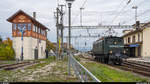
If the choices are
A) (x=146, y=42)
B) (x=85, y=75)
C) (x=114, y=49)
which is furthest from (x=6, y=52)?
(x=146, y=42)

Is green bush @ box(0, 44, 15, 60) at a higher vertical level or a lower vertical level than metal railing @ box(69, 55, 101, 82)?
lower

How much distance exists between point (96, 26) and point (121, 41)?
13.7 metres

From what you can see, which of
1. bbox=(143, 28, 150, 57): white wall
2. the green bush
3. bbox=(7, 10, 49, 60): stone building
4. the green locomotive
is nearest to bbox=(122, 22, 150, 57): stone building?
bbox=(143, 28, 150, 57): white wall

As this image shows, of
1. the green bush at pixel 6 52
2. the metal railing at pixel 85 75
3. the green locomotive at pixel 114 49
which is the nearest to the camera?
the metal railing at pixel 85 75

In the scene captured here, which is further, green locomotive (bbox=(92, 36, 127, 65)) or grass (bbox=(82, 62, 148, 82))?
green locomotive (bbox=(92, 36, 127, 65))

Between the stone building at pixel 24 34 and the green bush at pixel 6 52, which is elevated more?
the stone building at pixel 24 34

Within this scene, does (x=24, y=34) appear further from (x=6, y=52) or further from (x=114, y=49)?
(x=114, y=49)

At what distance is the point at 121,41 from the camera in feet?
67.1

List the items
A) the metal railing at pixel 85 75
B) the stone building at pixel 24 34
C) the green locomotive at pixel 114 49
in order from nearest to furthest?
the metal railing at pixel 85 75 < the green locomotive at pixel 114 49 < the stone building at pixel 24 34

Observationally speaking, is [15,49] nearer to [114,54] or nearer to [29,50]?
[29,50]

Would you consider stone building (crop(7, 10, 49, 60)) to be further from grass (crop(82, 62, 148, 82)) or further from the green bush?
grass (crop(82, 62, 148, 82))

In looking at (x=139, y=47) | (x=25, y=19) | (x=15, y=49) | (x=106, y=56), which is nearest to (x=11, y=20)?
(x=25, y=19)

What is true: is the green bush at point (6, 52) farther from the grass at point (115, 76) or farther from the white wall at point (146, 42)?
the white wall at point (146, 42)

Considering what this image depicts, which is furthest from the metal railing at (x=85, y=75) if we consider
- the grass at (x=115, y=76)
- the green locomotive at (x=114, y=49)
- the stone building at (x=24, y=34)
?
the stone building at (x=24, y=34)
